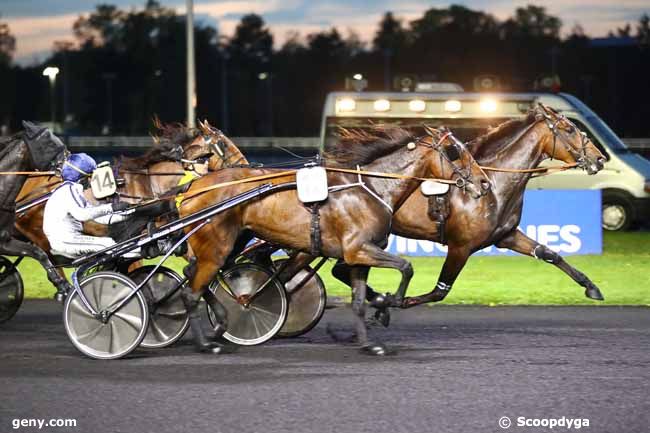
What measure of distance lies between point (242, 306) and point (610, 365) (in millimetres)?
3161

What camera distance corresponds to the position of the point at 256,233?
10328 millimetres

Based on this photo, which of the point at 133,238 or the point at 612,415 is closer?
the point at 612,415

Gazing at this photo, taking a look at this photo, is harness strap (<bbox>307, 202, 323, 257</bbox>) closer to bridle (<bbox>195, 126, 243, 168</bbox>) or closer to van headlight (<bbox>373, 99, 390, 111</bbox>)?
bridle (<bbox>195, 126, 243, 168</bbox>)

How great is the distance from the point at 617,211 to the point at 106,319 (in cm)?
1551

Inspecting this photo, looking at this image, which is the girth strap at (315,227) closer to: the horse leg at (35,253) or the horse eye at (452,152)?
the horse eye at (452,152)

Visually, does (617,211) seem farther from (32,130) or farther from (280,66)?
(280,66)

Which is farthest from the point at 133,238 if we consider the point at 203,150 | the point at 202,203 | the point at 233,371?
the point at 203,150

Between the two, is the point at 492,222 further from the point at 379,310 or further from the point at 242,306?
the point at 242,306

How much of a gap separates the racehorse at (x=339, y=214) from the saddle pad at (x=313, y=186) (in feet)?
0.42

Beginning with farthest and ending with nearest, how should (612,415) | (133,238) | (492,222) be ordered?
(492,222)
(133,238)
(612,415)

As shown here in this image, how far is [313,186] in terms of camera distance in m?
9.95

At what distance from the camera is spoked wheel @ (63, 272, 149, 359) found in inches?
377

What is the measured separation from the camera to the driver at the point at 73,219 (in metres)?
9.94

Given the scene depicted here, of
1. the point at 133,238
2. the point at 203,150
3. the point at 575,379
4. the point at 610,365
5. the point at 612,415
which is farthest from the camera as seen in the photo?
the point at 203,150
